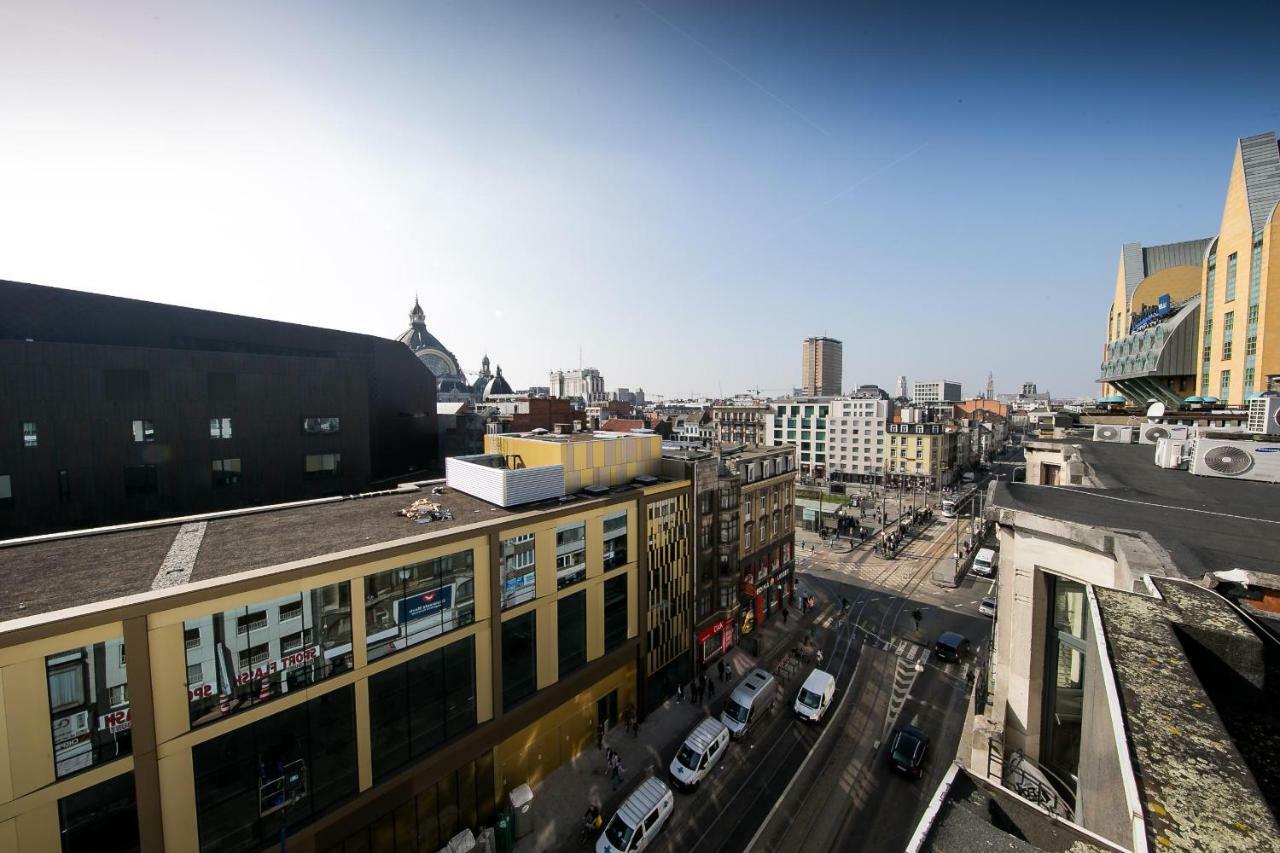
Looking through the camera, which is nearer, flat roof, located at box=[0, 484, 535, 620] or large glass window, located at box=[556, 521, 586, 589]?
flat roof, located at box=[0, 484, 535, 620]

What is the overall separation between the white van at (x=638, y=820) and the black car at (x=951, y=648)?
21.8 metres

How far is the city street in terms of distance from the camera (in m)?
19.3

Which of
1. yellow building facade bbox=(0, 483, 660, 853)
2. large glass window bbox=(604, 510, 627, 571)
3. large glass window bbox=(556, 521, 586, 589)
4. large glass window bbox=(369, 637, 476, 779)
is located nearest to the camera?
yellow building facade bbox=(0, 483, 660, 853)

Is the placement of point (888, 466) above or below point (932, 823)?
below

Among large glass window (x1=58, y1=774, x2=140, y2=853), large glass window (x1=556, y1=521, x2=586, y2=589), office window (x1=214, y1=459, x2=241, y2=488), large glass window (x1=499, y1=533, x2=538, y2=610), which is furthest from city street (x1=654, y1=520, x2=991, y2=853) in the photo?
office window (x1=214, y1=459, x2=241, y2=488)

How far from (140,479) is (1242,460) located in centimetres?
5299

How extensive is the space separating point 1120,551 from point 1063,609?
332cm

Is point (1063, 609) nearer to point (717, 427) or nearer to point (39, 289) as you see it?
point (39, 289)

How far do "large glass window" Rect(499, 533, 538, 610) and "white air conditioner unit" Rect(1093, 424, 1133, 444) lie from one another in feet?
128

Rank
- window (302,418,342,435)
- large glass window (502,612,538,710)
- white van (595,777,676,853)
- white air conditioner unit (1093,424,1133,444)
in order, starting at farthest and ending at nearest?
1. window (302,418,342,435)
2. white air conditioner unit (1093,424,1133,444)
3. large glass window (502,612,538,710)
4. white van (595,777,676,853)

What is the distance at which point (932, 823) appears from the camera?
3.99 metres

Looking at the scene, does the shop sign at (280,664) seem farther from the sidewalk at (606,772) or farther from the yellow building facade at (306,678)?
the sidewalk at (606,772)

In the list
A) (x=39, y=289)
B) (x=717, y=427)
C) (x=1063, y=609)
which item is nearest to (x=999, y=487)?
(x=1063, y=609)

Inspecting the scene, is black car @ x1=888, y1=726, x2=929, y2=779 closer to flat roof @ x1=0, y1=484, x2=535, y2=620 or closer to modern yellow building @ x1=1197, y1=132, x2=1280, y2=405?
flat roof @ x1=0, y1=484, x2=535, y2=620
